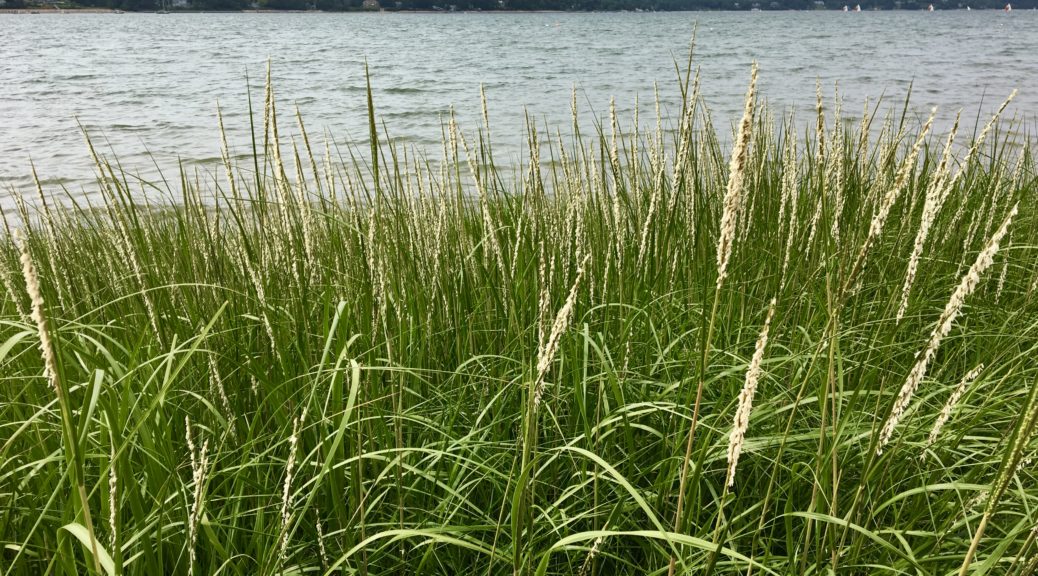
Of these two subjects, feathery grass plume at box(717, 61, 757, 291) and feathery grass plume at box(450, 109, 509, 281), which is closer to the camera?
feathery grass plume at box(717, 61, 757, 291)

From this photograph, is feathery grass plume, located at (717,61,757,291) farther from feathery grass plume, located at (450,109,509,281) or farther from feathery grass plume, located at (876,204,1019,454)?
feathery grass plume, located at (450,109,509,281)

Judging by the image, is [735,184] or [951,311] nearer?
[735,184]

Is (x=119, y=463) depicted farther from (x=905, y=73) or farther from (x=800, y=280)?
(x=905, y=73)

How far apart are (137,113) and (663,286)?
19.4 meters

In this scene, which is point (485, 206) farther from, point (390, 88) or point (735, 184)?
point (390, 88)

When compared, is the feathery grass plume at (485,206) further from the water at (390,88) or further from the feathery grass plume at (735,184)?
the feathery grass plume at (735,184)

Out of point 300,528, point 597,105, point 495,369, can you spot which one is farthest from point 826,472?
point 597,105

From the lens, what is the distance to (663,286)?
110 inches

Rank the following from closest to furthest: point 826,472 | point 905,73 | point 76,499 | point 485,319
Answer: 1. point 76,499
2. point 826,472
3. point 485,319
4. point 905,73

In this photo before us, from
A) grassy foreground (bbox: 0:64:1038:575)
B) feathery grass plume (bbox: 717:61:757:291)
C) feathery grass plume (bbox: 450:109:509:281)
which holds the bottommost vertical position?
grassy foreground (bbox: 0:64:1038:575)

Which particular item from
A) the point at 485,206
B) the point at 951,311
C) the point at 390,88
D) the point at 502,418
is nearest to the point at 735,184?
the point at 951,311

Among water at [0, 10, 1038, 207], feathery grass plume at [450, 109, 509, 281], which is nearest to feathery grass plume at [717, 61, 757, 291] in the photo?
feathery grass plume at [450, 109, 509, 281]

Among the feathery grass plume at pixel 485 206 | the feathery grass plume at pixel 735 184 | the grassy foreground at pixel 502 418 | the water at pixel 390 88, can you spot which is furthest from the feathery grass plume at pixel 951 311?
the water at pixel 390 88

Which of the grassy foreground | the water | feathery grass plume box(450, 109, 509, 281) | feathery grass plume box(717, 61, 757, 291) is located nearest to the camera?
feathery grass plume box(717, 61, 757, 291)
